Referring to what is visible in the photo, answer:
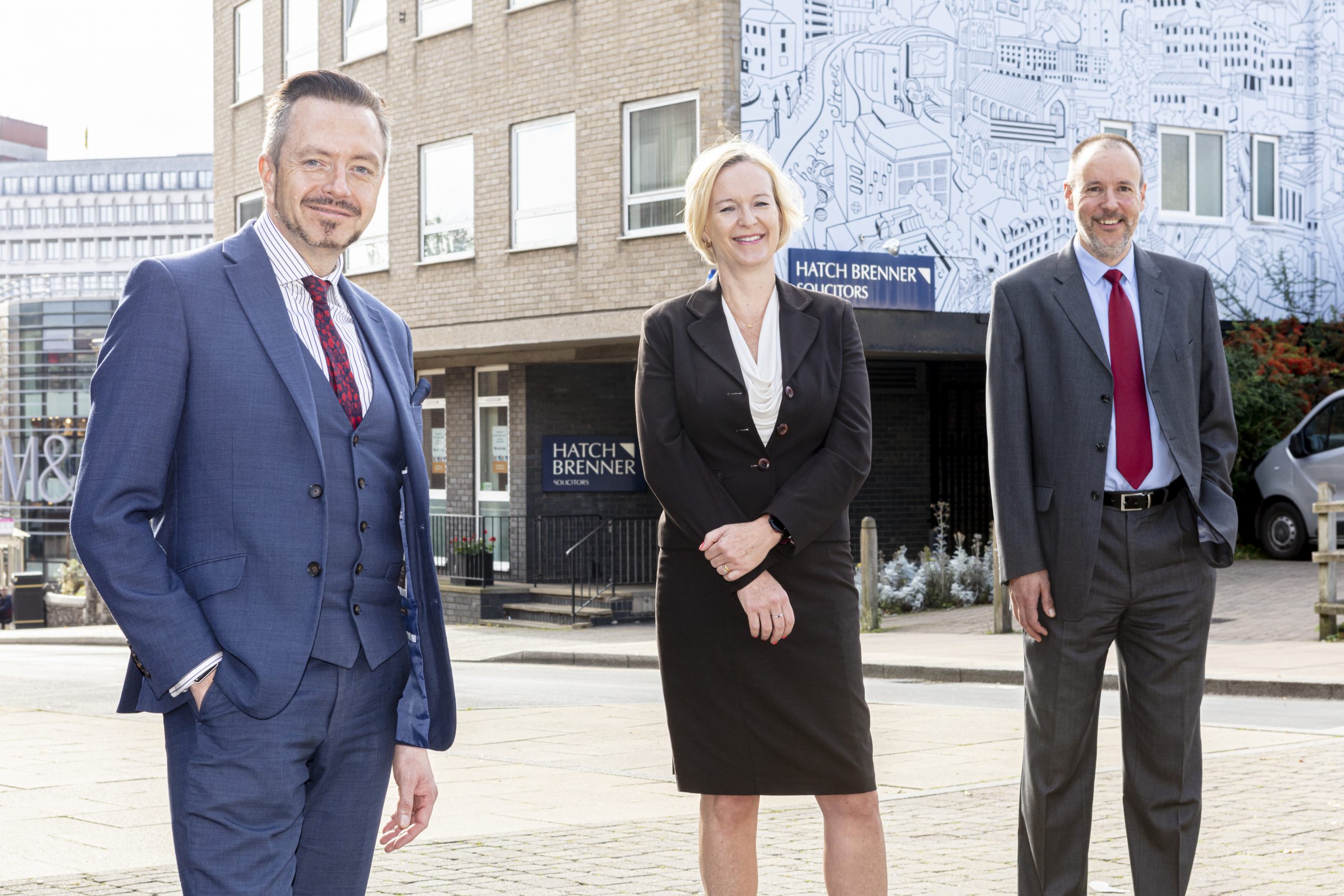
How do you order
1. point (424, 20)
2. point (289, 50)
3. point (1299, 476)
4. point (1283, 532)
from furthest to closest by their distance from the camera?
point (289, 50)
point (424, 20)
point (1283, 532)
point (1299, 476)

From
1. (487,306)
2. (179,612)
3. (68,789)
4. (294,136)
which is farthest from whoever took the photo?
(487,306)

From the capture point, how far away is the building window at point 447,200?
2373 centimetres

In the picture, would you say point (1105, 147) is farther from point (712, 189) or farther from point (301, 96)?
point (301, 96)

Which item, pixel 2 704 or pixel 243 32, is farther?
pixel 243 32

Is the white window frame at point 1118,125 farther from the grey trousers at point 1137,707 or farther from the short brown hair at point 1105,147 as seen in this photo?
the grey trousers at point 1137,707

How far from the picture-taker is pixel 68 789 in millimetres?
7945

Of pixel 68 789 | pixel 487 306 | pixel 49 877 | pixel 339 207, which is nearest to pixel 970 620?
pixel 487 306

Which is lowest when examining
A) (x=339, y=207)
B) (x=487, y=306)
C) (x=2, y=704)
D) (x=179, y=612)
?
(x=2, y=704)

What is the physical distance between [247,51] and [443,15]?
609 cm

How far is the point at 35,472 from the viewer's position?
8119 centimetres

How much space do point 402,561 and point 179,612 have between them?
19.3 inches

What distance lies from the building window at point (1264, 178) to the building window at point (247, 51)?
645 inches

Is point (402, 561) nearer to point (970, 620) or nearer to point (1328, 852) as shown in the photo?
point (1328, 852)

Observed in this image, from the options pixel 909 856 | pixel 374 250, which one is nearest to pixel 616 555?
pixel 374 250
